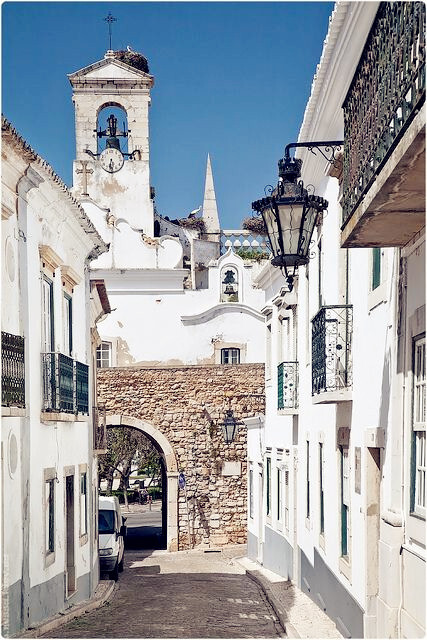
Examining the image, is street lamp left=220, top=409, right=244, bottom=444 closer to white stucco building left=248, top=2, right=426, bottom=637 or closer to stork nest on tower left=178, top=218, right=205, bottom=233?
white stucco building left=248, top=2, right=426, bottom=637

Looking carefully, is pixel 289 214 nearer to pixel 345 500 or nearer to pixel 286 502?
pixel 345 500

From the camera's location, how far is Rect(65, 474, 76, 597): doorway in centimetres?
1385

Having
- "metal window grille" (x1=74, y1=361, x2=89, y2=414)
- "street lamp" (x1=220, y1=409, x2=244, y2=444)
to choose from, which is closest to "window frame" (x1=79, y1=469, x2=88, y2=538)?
"metal window grille" (x1=74, y1=361, x2=89, y2=414)

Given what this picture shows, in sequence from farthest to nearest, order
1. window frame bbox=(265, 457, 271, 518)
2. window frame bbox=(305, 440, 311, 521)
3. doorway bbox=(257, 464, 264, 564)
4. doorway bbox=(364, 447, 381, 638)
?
doorway bbox=(257, 464, 264, 564), window frame bbox=(265, 457, 271, 518), window frame bbox=(305, 440, 311, 521), doorway bbox=(364, 447, 381, 638)

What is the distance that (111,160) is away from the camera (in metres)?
35.5

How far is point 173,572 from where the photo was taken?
807 inches

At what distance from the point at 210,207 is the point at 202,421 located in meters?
28.7

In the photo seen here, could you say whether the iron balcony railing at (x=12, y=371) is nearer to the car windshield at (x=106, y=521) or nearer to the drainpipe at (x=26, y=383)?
the drainpipe at (x=26, y=383)

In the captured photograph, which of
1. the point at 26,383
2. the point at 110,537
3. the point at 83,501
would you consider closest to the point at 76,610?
the point at 83,501

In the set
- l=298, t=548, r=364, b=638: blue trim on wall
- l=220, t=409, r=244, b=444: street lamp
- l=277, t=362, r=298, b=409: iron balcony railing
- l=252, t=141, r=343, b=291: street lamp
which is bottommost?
l=298, t=548, r=364, b=638: blue trim on wall

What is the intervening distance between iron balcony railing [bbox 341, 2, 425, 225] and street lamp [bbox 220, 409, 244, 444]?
17767 millimetres

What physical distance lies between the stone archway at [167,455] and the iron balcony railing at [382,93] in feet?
62.9

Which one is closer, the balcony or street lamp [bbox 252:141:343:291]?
street lamp [bbox 252:141:343:291]

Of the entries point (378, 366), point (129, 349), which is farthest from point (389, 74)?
point (129, 349)
